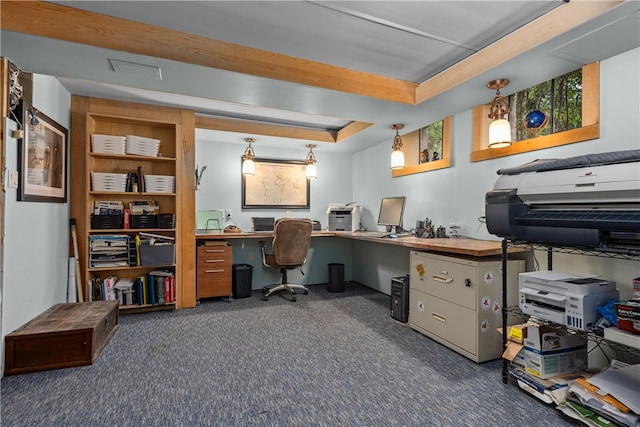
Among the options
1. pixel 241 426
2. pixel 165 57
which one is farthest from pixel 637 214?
pixel 165 57

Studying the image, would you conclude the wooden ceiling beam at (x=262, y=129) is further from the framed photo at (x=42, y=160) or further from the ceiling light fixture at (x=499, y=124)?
the ceiling light fixture at (x=499, y=124)

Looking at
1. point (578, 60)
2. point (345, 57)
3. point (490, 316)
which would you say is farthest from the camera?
point (345, 57)

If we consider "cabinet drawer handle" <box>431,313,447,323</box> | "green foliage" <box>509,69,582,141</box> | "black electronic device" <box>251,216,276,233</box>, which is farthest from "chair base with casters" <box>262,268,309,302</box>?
"green foliage" <box>509,69,582,141</box>

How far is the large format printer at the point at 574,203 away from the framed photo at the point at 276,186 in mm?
3238

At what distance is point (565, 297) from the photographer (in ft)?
5.70

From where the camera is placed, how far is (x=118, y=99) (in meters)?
3.35

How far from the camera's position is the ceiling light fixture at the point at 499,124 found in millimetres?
2369

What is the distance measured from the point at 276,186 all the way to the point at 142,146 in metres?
1.90

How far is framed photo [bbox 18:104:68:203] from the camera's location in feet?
7.57

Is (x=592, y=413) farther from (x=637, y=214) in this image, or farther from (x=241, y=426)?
(x=241, y=426)

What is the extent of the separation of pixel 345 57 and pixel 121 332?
3134 millimetres

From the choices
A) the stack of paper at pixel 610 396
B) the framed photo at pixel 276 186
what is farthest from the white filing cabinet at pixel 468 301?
the framed photo at pixel 276 186

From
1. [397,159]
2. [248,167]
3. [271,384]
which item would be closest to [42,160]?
[248,167]

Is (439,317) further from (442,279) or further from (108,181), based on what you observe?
(108,181)
